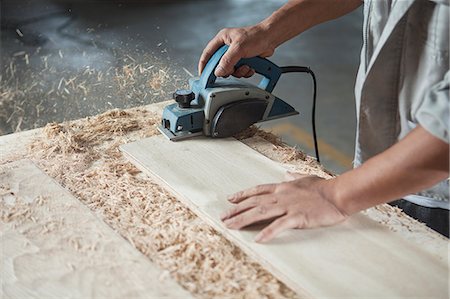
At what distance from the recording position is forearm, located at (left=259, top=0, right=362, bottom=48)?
204cm

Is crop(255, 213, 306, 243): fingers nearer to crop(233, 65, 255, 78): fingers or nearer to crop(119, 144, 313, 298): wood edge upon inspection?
crop(119, 144, 313, 298): wood edge

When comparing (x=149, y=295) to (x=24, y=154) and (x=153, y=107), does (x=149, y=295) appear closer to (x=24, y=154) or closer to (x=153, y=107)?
(x=24, y=154)

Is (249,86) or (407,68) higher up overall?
(407,68)

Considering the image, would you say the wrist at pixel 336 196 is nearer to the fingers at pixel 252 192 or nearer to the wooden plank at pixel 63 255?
the fingers at pixel 252 192

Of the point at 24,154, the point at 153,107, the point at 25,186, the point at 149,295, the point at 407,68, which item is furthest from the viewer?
the point at 153,107

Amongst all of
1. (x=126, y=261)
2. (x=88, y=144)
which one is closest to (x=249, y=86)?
(x=88, y=144)

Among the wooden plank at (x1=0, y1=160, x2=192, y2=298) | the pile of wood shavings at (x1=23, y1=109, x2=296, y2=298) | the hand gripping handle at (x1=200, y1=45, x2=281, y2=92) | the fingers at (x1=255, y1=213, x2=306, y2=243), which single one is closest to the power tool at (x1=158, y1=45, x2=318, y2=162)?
the hand gripping handle at (x1=200, y1=45, x2=281, y2=92)

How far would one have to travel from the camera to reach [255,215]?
58.3 inches

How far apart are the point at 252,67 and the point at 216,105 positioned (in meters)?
0.21

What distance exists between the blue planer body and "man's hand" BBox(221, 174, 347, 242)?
540 mm

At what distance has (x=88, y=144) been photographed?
6.52ft

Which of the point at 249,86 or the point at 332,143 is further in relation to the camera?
the point at 332,143

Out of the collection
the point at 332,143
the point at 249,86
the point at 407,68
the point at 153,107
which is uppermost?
the point at 407,68

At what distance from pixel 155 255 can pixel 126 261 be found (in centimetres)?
7
